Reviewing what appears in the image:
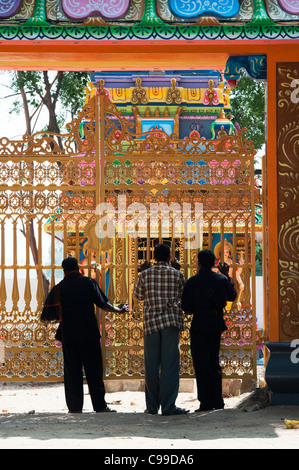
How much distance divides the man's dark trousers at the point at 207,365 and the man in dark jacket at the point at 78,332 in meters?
0.94

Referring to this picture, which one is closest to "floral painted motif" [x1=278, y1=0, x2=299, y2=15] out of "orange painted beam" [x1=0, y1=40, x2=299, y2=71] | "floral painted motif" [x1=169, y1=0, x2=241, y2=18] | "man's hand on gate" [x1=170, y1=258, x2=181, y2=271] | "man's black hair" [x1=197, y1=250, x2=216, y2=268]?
"orange painted beam" [x1=0, y1=40, x2=299, y2=71]

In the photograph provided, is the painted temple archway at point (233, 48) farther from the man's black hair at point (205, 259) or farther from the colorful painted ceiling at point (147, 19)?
the man's black hair at point (205, 259)

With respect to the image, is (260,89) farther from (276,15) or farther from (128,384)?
(276,15)

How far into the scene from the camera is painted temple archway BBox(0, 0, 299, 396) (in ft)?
22.7

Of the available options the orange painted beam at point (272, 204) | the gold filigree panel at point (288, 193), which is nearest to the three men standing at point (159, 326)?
the orange painted beam at point (272, 204)

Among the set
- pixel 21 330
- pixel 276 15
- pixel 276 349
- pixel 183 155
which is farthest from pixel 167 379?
pixel 276 15

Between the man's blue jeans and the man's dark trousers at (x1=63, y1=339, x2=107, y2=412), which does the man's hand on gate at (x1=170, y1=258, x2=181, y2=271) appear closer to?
the man's blue jeans

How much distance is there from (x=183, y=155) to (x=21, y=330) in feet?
8.13

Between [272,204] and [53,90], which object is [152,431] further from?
[53,90]

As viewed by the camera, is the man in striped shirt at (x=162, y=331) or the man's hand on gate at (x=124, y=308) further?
the man's hand on gate at (x=124, y=308)

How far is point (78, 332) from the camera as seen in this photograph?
6.84 meters

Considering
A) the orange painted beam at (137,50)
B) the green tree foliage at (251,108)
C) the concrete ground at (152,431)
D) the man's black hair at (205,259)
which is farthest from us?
the green tree foliage at (251,108)

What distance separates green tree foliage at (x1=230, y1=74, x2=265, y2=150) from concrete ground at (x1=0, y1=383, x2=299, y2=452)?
12.8 m

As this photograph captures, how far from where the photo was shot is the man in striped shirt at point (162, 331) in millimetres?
6887
